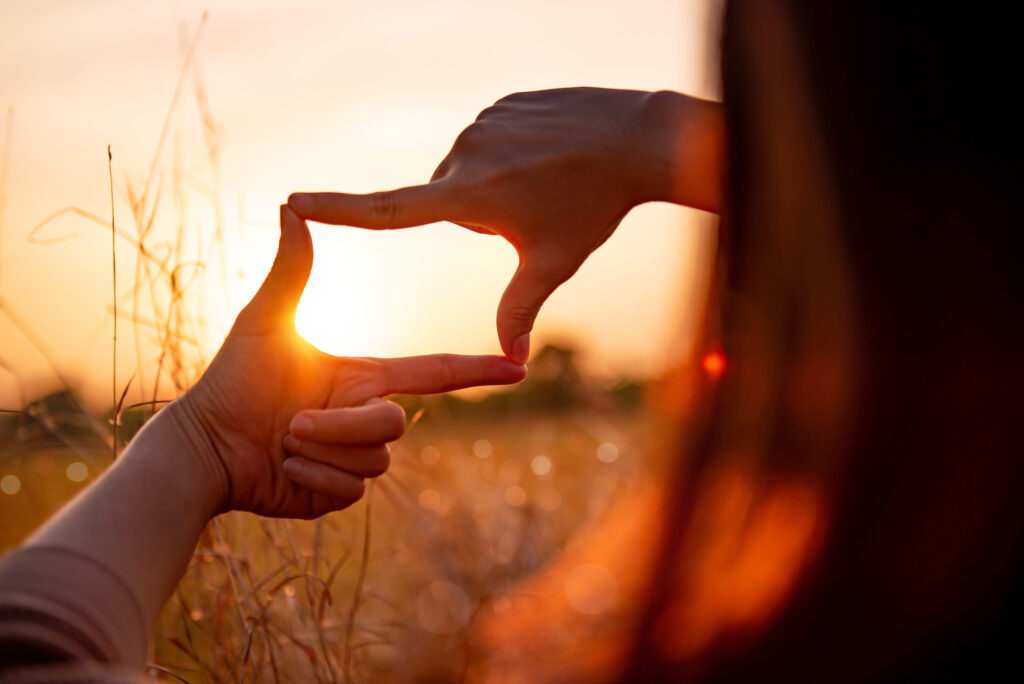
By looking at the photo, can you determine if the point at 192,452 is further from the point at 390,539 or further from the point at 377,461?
the point at 390,539

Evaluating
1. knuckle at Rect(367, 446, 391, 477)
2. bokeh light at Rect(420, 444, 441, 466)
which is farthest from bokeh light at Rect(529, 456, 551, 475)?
knuckle at Rect(367, 446, 391, 477)

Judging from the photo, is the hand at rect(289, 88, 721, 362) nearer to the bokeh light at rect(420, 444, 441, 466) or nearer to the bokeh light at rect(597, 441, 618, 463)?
the bokeh light at rect(420, 444, 441, 466)

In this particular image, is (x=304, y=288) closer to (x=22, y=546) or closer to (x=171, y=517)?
(x=171, y=517)

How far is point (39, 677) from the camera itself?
0.70 meters

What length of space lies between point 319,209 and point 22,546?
81cm

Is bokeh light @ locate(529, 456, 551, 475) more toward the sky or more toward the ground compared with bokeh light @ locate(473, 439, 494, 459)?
more toward the sky

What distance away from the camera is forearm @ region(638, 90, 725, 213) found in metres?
1.51

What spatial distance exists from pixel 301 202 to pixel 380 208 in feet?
0.52

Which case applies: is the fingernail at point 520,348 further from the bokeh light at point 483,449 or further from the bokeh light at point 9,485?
the bokeh light at point 483,449

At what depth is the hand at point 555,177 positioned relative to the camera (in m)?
1.55

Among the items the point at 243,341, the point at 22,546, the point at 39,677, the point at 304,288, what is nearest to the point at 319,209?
the point at 304,288

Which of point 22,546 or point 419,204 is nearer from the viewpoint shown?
point 22,546

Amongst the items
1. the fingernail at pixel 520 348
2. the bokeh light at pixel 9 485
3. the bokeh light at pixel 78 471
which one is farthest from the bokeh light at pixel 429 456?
the fingernail at pixel 520 348

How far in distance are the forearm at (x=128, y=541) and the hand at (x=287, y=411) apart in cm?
6
